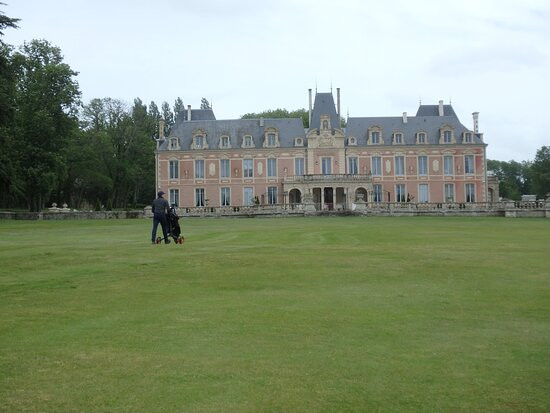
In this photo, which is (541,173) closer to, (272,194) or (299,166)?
(299,166)

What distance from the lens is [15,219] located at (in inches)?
1682

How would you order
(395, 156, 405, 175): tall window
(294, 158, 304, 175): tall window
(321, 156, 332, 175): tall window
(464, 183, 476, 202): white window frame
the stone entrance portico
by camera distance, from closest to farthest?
the stone entrance portico → (464, 183, 476, 202): white window frame → (321, 156, 332, 175): tall window → (395, 156, 405, 175): tall window → (294, 158, 304, 175): tall window

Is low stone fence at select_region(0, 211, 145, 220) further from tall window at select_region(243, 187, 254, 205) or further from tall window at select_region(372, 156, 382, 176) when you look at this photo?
tall window at select_region(372, 156, 382, 176)

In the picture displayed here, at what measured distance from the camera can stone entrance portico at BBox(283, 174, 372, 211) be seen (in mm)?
59750

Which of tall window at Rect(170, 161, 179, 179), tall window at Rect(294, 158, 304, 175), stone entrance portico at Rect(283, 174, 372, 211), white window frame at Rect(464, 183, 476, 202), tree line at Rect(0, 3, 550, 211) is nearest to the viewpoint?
tree line at Rect(0, 3, 550, 211)

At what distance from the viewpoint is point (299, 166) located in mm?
64562

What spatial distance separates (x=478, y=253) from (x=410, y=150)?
51823 mm

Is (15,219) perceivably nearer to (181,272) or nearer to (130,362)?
(181,272)

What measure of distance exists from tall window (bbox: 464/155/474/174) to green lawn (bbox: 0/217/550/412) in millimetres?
54407

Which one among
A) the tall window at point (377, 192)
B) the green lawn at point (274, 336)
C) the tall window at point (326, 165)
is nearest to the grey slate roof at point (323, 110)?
the tall window at point (326, 165)

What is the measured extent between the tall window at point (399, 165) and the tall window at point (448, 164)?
439 centimetres

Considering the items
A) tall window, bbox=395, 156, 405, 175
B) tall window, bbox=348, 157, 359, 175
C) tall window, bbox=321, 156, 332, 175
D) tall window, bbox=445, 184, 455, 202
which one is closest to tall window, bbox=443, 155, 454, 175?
tall window, bbox=445, 184, 455, 202

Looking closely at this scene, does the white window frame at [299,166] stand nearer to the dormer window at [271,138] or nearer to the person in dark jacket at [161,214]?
the dormer window at [271,138]

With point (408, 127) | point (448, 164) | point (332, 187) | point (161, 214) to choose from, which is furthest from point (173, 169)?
point (161, 214)
